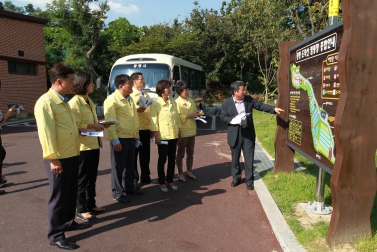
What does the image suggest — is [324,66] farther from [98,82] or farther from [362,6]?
[98,82]

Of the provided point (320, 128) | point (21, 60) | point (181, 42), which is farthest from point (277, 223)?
point (181, 42)

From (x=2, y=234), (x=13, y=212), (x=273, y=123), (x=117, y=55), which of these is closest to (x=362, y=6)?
(x=2, y=234)

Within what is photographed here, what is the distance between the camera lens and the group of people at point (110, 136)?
11.7ft

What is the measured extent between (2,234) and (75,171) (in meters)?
1.29

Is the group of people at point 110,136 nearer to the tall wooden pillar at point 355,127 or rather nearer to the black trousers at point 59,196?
the black trousers at point 59,196

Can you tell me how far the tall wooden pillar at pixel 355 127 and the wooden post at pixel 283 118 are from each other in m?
2.46

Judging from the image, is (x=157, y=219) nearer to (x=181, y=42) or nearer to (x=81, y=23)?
(x=181, y=42)

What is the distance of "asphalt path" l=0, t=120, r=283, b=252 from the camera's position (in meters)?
3.75

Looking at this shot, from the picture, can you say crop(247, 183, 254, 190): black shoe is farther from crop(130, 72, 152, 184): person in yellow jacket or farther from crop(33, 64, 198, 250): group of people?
crop(130, 72, 152, 184): person in yellow jacket

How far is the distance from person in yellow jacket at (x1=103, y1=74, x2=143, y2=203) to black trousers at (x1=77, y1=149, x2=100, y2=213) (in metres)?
0.41

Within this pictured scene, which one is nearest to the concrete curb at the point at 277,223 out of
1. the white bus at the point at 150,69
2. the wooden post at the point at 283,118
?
the wooden post at the point at 283,118

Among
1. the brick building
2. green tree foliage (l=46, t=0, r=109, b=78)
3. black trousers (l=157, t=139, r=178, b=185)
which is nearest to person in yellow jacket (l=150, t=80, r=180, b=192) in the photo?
black trousers (l=157, t=139, r=178, b=185)

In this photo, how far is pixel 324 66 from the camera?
390 cm

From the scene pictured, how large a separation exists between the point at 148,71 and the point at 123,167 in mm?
7760
